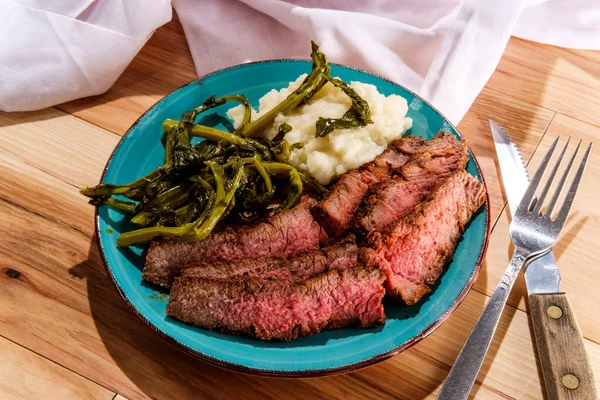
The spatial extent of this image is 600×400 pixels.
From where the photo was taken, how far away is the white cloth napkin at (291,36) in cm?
376

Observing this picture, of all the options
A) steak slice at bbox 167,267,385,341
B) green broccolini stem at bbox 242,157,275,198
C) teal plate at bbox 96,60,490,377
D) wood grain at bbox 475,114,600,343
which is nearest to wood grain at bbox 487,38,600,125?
wood grain at bbox 475,114,600,343

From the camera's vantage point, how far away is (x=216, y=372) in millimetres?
2701

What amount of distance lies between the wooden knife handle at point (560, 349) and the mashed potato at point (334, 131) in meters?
1.16

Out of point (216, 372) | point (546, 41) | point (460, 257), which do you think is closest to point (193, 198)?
point (216, 372)

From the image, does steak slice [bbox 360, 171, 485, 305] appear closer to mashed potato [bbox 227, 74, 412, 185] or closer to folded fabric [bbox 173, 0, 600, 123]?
mashed potato [bbox 227, 74, 412, 185]

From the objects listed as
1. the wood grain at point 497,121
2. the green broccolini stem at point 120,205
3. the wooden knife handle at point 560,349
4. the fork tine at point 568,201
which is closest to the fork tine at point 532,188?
the fork tine at point 568,201

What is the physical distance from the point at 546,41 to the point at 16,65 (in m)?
3.81

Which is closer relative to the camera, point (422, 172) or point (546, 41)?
point (422, 172)

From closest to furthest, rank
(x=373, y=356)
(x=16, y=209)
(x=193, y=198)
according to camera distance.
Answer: (x=373, y=356), (x=193, y=198), (x=16, y=209)

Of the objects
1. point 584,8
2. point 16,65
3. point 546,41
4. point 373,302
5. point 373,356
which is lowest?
point 373,356

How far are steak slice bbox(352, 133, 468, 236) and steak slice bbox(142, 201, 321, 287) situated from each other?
0.26m

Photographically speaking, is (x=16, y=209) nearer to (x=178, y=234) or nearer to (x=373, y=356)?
(x=178, y=234)

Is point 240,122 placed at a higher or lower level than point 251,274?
higher

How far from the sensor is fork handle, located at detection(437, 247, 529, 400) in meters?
2.48
